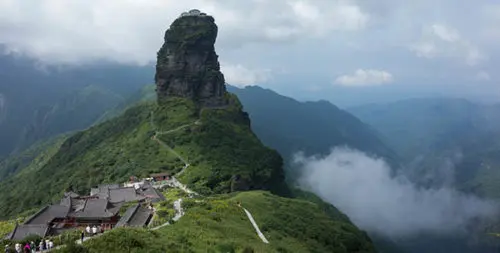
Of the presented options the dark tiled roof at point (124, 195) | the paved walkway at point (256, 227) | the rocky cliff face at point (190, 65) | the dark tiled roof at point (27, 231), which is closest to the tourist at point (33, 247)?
the dark tiled roof at point (27, 231)

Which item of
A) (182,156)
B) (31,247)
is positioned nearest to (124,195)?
(31,247)

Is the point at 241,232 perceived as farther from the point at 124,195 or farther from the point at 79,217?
the point at 124,195

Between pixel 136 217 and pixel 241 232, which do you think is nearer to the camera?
pixel 241 232

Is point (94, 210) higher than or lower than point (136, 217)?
lower

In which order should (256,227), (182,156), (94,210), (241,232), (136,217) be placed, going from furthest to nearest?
1. (182,156)
2. (94,210)
3. (256,227)
4. (136,217)
5. (241,232)

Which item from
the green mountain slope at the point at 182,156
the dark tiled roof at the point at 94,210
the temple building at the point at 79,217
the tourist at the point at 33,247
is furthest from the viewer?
the green mountain slope at the point at 182,156

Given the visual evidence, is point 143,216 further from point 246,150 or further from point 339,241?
point 246,150

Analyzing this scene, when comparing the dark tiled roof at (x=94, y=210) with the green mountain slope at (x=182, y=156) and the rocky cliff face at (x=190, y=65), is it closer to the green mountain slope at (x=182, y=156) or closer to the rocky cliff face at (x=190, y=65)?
the green mountain slope at (x=182, y=156)

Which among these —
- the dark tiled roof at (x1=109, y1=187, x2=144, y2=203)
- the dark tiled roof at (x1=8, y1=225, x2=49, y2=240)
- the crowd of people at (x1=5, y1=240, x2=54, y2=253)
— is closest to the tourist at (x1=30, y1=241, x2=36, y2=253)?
the crowd of people at (x1=5, y1=240, x2=54, y2=253)
